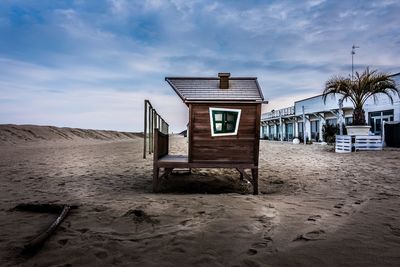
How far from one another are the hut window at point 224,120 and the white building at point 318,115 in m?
18.3

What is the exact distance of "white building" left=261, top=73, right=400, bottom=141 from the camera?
73.5 feet

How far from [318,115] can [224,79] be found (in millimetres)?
26334

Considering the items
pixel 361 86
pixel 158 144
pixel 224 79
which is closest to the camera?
pixel 158 144

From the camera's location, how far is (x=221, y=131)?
24.2 ft

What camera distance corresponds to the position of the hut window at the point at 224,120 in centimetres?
734

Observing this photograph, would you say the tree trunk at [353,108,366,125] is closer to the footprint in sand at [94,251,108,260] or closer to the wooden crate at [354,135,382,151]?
the wooden crate at [354,135,382,151]

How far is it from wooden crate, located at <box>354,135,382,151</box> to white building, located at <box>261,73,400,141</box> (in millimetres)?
6160

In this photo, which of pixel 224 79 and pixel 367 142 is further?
pixel 367 142

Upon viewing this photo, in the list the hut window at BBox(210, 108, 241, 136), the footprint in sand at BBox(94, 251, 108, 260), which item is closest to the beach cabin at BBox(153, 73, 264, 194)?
the hut window at BBox(210, 108, 241, 136)

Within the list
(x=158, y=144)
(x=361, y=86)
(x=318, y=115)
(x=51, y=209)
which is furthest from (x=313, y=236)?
(x=318, y=115)

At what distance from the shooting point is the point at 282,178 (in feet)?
30.0

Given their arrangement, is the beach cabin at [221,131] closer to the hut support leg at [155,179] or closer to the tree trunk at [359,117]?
the hut support leg at [155,179]

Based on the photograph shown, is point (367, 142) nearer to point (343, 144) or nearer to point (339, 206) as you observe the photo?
point (343, 144)

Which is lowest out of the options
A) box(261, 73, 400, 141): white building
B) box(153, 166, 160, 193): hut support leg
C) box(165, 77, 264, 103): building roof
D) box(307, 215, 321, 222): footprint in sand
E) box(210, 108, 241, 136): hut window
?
box(307, 215, 321, 222): footprint in sand
